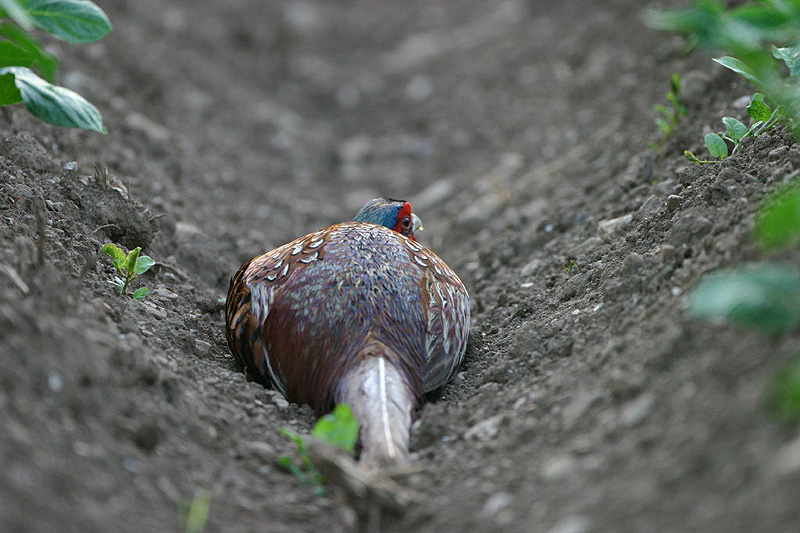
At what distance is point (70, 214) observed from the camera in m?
3.68

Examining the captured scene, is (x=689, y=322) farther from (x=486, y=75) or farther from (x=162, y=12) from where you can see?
(x=162, y=12)

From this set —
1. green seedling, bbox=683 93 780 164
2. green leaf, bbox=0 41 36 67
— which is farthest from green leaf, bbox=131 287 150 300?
green seedling, bbox=683 93 780 164

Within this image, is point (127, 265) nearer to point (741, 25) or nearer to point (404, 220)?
point (404, 220)

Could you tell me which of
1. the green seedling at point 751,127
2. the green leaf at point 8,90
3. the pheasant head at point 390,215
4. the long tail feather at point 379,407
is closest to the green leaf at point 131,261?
the green leaf at point 8,90

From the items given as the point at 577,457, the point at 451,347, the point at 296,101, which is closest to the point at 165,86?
the point at 296,101

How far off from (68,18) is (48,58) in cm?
20

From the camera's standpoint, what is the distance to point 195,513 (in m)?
2.12

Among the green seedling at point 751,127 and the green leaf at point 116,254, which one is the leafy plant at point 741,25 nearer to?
the green seedling at point 751,127

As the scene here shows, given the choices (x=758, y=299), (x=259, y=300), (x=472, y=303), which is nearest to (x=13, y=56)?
(x=259, y=300)

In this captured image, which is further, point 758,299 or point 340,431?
point 340,431

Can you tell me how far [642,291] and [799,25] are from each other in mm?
1103

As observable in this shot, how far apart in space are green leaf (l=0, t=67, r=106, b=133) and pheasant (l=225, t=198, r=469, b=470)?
958 millimetres

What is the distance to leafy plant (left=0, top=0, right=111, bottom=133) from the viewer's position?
288 cm

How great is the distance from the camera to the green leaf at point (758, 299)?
1.84 meters
